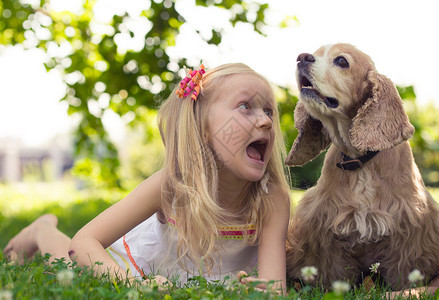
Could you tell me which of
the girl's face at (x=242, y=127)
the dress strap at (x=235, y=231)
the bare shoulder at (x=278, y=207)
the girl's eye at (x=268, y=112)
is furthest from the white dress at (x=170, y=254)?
the girl's eye at (x=268, y=112)

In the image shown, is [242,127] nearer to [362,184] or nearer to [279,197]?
[279,197]

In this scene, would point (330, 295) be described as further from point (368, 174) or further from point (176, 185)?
point (176, 185)

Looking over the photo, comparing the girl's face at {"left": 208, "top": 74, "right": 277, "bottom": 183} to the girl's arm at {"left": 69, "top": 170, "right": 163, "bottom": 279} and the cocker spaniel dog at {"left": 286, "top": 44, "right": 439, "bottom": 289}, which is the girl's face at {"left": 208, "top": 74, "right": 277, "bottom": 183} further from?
the girl's arm at {"left": 69, "top": 170, "right": 163, "bottom": 279}

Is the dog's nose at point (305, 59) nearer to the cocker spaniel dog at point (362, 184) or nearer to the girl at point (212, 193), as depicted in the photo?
the cocker spaniel dog at point (362, 184)

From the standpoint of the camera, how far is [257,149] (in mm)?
2941

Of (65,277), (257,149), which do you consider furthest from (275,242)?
(65,277)

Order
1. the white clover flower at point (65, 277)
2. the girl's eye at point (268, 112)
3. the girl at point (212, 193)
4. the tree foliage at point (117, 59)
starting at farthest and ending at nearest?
1. the tree foliage at point (117, 59)
2. the girl's eye at point (268, 112)
3. the girl at point (212, 193)
4. the white clover flower at point (65, 277)

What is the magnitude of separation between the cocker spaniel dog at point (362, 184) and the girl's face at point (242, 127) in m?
0.33

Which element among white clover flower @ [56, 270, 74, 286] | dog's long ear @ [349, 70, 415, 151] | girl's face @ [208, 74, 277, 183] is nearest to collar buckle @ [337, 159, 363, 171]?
dog's long ear @ [349, 70, 415, 151]

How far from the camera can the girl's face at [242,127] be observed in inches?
108

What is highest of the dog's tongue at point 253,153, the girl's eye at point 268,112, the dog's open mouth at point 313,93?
the dog's open mouth at point 313,93

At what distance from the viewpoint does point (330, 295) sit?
1.74m

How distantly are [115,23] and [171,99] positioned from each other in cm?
→ 311

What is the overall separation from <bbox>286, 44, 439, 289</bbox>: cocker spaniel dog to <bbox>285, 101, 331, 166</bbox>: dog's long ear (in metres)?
0.15
